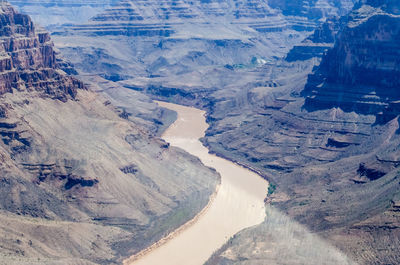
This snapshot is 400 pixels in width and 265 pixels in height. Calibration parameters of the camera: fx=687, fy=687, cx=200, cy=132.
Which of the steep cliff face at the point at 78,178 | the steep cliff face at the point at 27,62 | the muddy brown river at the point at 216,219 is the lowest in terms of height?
the muddy brown river at the point at 216,219

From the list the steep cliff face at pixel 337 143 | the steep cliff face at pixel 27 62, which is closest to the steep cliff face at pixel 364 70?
the steep cliff face at pixel 337 143

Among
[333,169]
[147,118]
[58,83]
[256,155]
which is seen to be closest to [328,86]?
[256,155]

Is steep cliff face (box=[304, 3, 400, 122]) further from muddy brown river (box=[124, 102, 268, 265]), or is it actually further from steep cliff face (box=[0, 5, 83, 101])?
steep cliff face (box=[0, 5, 83, 101])

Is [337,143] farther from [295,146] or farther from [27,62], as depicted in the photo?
[27,62]

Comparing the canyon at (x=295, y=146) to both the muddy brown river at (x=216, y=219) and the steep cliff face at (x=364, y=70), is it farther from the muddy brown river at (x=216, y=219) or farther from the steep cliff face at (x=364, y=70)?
the muddy brown river at (x=216, y=219)

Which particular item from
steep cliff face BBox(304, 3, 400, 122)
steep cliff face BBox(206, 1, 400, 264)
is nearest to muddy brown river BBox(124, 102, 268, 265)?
steep cliff face BBox(206, 1, 400, 264)

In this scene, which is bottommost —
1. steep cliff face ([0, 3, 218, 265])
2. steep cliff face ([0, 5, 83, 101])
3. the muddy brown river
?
the muddy brown river
